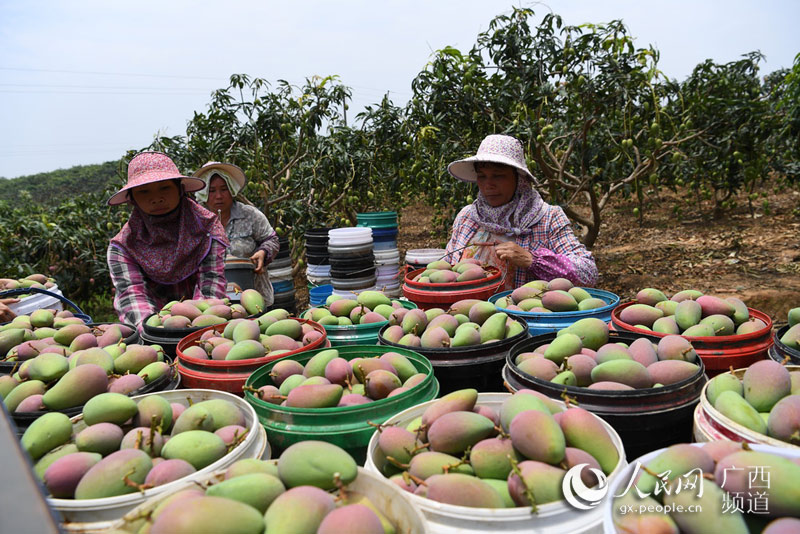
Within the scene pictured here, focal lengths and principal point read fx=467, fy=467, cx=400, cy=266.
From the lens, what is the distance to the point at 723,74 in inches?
258

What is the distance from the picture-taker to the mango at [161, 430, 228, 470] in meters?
1.12

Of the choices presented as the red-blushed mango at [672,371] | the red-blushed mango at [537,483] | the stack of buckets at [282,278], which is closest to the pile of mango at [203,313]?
the red-blushed mango at [537,483]

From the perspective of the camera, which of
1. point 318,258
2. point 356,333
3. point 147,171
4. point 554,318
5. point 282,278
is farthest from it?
point 282,278

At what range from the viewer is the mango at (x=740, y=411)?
1.07 m

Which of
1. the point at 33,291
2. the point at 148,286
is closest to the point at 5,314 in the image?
the point at 33,291

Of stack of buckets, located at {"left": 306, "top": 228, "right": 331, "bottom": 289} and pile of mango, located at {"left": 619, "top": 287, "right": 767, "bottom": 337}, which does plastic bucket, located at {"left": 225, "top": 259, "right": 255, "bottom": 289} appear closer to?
stack of buckets, located at {"left": 306, "top": 228, "right": 331, "bottom": 289}

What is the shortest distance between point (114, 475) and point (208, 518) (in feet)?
1.28

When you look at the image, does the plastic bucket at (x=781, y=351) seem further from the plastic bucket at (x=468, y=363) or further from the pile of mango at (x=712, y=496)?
the plastic bucket at (x=468, y=363)

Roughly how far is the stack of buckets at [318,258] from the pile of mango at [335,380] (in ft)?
13.7

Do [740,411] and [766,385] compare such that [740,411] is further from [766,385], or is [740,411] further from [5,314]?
[5,314]

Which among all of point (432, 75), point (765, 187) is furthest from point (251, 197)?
point (765, 187)

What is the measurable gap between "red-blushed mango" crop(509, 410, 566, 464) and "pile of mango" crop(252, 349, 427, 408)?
0.42 meters
